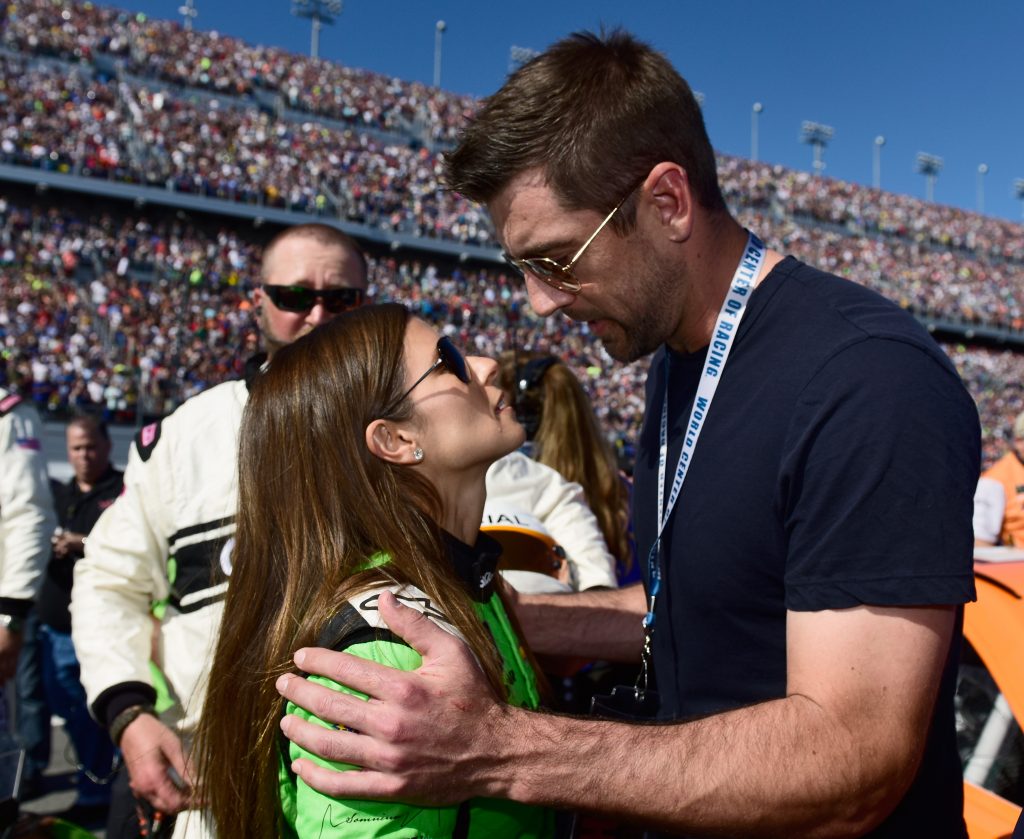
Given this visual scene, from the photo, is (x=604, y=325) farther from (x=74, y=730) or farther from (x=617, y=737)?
(x=74, y=730)

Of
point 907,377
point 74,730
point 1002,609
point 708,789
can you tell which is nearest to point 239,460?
point 708,789

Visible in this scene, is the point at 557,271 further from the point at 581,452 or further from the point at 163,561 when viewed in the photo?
the point at 581,452

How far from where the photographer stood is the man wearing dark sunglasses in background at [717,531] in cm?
127

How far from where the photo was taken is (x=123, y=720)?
231cm

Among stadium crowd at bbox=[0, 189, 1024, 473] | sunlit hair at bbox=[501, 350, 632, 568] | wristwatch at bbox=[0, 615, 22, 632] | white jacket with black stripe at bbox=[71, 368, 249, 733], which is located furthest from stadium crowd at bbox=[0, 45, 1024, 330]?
white jacket with black stripe at bbox=[71, 368, 249, 733]

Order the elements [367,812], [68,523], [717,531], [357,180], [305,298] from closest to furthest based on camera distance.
→ [367,812], [717,531], [305,298], [68,523], [357,180]

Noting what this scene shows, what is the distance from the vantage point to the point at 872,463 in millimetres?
1294

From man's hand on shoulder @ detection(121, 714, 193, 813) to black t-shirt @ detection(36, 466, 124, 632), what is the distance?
3.13 metres

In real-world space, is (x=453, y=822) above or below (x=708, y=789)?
below

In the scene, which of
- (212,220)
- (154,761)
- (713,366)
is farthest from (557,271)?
(212,220)

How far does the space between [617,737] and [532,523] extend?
4.54 feet

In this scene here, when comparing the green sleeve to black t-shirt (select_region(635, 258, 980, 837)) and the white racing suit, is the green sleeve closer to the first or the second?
black t-shirt (select_region(635, 258, 980, 837))

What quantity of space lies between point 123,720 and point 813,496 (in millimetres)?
1873

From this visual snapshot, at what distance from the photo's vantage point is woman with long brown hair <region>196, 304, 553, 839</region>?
1489 mm
